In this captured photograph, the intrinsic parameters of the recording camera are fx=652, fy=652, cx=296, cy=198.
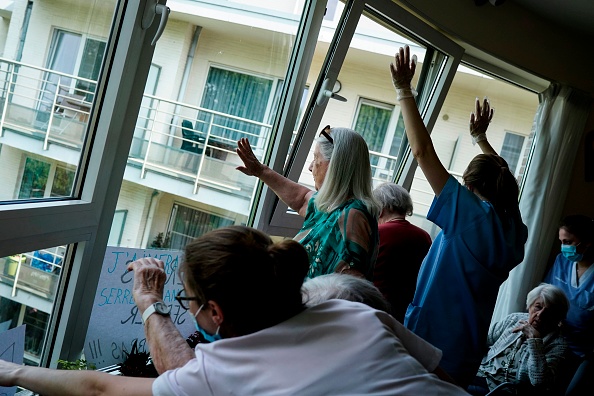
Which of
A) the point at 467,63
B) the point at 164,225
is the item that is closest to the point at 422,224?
the point at 467,63

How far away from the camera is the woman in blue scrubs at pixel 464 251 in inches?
102

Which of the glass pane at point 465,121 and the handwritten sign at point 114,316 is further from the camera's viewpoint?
the glass pane at point 465,121

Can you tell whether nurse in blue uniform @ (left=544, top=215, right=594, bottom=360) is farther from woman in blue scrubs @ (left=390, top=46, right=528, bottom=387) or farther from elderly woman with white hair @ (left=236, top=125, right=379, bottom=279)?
elderly woman with white hair @ (left=236, top=125, right=379, bottom=279)

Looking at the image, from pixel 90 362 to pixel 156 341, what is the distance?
34.2 inches

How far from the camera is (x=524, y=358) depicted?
365cm

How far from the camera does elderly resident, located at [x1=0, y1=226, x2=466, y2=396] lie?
132cm

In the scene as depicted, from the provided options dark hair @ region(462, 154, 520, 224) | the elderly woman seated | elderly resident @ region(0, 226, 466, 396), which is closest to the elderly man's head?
dark hair @ region(462, 154, 520, 224)

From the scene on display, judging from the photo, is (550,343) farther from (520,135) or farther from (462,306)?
(520,135)

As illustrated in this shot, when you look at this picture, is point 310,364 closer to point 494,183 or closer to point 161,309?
point 161,309

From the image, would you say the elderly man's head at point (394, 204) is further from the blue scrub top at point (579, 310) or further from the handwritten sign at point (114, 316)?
the blue scrub top at point (579, 310)

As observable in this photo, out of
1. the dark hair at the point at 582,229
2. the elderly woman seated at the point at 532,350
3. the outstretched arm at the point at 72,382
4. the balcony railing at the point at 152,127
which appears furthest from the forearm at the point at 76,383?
the dark hair at the point at 582,229

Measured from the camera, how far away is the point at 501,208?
264 centimetres

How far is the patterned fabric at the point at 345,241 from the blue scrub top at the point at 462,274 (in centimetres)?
43

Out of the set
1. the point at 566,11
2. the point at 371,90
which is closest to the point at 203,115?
the point at 371,90
